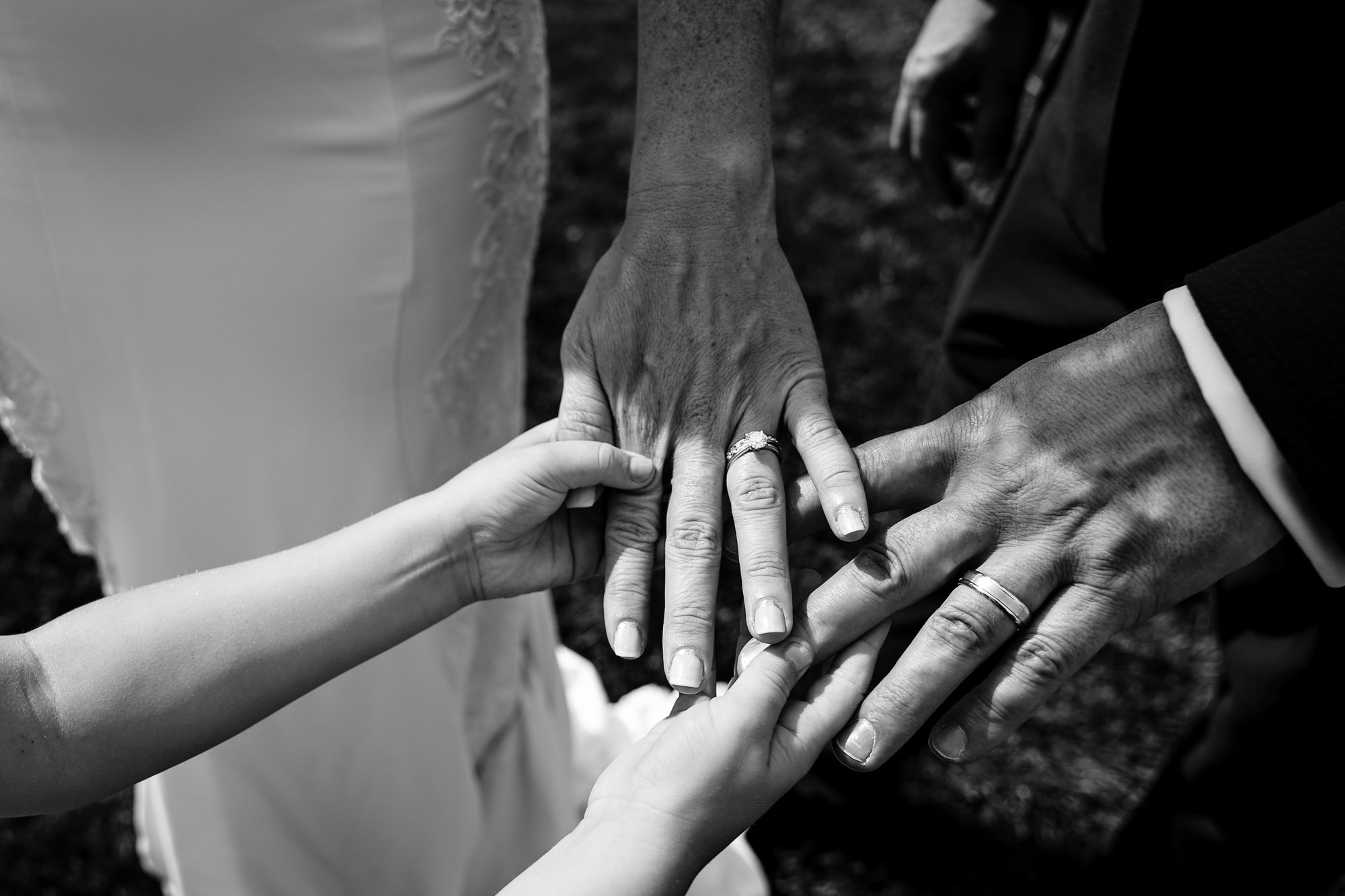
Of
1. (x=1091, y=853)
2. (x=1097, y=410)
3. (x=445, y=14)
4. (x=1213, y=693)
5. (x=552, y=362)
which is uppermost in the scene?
(x=445, y=14)

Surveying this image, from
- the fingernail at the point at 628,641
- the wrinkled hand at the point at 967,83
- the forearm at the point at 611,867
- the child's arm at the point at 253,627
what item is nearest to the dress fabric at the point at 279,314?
the child's arm at the point at 253,627

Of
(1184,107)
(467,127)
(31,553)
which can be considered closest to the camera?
(1184,107)

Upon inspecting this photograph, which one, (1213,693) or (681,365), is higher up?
(681,365)

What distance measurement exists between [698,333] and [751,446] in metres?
0.19

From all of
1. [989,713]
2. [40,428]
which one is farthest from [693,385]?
[40,428]

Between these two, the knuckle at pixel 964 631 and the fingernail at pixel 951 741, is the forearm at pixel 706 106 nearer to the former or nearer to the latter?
the knuckle at pixel 964 631

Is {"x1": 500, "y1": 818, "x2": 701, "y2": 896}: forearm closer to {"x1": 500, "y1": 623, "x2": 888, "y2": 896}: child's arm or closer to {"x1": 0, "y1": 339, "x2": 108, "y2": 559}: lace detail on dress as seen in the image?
{"x1": 500, "y1": 623, "x2": 888, "y2": 896}: child's arm

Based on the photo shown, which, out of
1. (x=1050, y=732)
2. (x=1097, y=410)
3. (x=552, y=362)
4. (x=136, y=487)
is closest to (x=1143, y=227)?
(x=1097, y=410)

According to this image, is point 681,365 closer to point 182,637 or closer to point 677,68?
point 677,68

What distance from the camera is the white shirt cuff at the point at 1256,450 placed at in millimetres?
1304

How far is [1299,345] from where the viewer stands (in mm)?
1266

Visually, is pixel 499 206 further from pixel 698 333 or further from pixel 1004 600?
pixel 1004 600

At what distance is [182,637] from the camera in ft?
4.48

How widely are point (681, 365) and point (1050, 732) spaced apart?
165 centimetres
